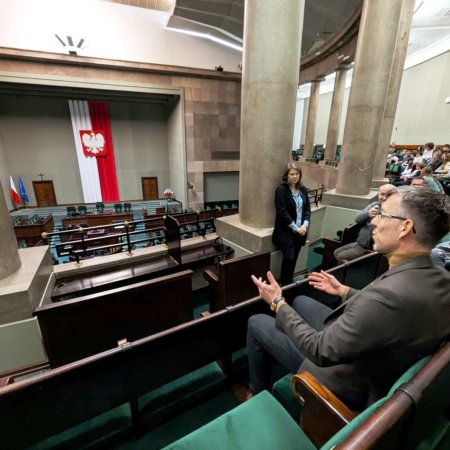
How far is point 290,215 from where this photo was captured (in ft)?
9.70

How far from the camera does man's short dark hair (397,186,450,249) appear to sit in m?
1.02

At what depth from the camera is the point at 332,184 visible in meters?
9.26

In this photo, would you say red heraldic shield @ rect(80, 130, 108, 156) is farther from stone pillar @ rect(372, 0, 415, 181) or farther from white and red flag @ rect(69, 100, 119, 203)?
stone pillar @ rect(372, 0, 415, 181)

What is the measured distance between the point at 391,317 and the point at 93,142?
1425 centimetres

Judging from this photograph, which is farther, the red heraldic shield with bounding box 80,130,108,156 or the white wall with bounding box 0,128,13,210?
the red heraldic shield with bounding box 80,130,108,156

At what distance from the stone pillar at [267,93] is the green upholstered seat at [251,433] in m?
2.32

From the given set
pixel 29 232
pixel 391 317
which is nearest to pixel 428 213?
pixel 391 317

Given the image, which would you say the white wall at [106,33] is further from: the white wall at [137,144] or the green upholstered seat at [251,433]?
the green upholstered seat at [251,433]

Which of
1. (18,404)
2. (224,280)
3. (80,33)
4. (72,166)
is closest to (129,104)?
(80,33)

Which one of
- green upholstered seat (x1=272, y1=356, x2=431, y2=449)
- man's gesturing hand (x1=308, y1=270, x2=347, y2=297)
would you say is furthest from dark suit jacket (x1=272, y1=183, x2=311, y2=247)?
green upholstered seat (x1=272, y1=356, x2=431, y2=449)

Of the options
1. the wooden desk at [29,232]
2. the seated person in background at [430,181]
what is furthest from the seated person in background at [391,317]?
the wooden desk at [29,232]

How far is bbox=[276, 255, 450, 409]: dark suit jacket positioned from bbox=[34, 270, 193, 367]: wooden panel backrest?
54.3 inches

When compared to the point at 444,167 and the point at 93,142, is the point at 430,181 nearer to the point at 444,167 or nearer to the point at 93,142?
the point at 444,167

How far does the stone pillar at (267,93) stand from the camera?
8.67ft
